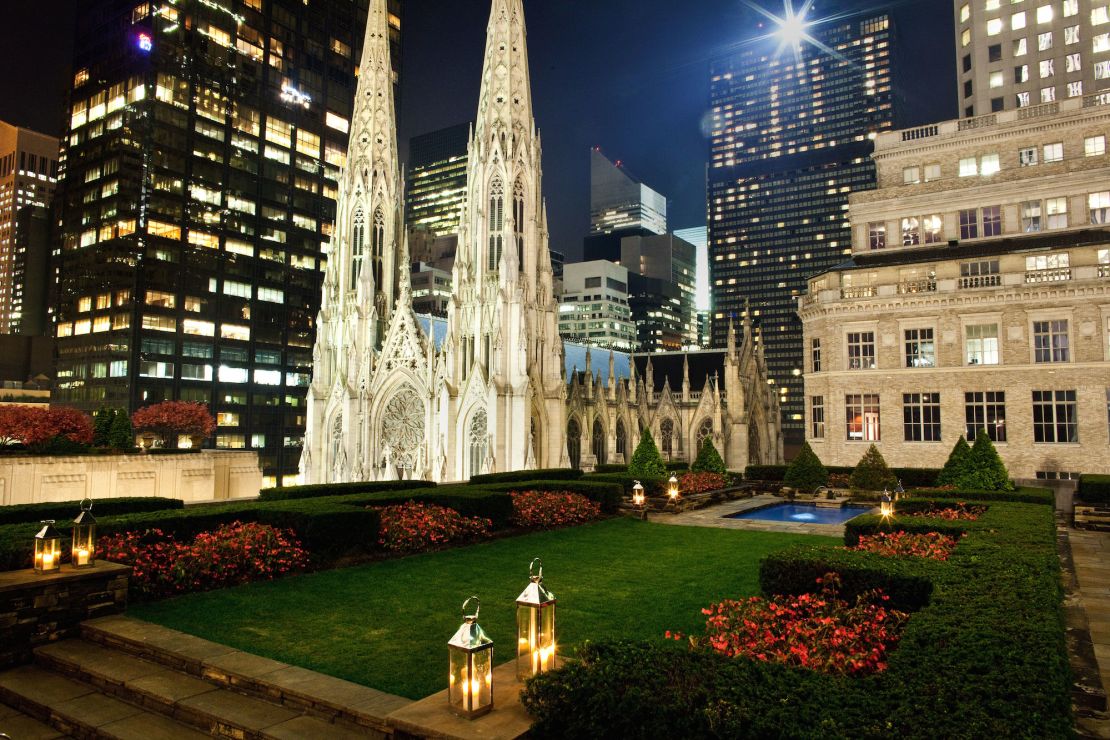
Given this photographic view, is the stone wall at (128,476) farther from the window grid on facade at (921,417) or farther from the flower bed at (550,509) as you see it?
the window grid on facade at (921,417)

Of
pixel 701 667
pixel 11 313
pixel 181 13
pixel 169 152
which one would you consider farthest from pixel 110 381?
pixel 11 313

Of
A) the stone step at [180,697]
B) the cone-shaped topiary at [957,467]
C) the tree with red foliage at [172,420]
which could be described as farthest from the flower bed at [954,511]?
the tree with red foliage at [172,420]

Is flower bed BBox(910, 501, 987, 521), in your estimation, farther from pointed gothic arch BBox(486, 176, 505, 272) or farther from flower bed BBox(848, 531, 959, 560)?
pointed gothic arch BBox(486, 176, 505, 272)

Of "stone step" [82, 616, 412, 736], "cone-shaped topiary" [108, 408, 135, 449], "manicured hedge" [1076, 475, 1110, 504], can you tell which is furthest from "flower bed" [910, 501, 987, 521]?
"cone-shaped topiary" [108, 408, 135, 449]

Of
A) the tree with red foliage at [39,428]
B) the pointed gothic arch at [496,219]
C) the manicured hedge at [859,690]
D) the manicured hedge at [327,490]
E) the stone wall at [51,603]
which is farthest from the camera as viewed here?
the pointed gothic arch at [496,219]

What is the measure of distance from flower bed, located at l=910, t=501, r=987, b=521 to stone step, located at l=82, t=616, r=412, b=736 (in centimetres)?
1571

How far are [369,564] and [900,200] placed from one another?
38272mm

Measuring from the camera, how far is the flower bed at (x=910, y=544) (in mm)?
12156

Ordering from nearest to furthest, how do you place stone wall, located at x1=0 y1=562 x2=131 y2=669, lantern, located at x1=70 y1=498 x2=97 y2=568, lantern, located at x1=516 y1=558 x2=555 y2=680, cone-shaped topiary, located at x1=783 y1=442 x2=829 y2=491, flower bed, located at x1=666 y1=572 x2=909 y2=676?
1. lantern, located at x1=516 y1=558 x2=555 y2=680
2. flower bed, located at x1=666 y1=572 x2=909 y2=676
3. stone wall, located at x1=0 y1=562 x2=131 y2=669
4. lantern, located at x1=70 y1=498 x2=97 y2=568
5. cone-shaped topiary, located at x1=783 y1=442 x2=829 y2=491

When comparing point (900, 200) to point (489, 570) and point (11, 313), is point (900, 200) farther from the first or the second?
point (11, 313)

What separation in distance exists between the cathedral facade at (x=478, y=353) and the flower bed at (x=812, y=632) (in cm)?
3607

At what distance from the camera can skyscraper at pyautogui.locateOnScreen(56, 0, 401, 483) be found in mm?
82250

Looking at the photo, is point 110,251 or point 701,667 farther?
point 110,251

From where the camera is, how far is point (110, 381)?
79.8m
